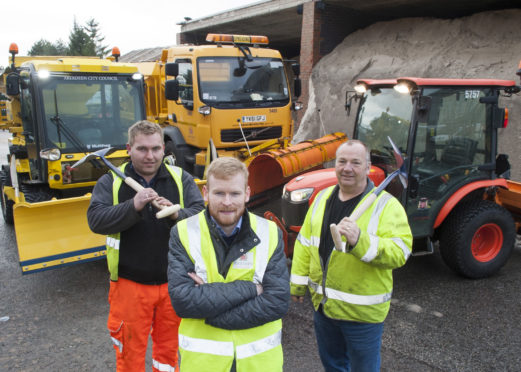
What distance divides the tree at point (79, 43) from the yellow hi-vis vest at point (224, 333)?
4666 cm

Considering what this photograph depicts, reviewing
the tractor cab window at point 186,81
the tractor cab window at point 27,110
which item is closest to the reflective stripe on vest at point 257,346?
the tractor cab window at point 27,110

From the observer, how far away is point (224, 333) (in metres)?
1.91

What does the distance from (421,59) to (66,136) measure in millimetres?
7726

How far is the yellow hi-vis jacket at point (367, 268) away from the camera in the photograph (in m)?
2.31

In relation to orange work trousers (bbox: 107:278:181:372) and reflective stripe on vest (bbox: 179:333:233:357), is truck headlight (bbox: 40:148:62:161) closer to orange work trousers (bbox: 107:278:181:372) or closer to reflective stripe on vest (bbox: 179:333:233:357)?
orange work trousers (bbox: 107:278:181:372)

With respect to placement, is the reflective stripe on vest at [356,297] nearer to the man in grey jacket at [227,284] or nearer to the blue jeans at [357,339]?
the blue jeans at [357,339]

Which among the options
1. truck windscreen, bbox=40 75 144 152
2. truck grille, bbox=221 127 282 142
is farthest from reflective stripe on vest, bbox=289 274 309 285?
truck grille, bbox=221 127 282 142

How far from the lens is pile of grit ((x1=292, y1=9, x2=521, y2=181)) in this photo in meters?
8.30

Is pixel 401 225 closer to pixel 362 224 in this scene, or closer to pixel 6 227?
pixel 362 224

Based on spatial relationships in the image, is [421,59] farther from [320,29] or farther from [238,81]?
[238,81]

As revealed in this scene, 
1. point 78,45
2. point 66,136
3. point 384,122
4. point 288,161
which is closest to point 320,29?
point 288,161

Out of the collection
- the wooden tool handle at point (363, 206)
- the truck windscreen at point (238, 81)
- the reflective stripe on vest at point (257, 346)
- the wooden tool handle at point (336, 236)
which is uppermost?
the truck windscreen at point (238, 81)

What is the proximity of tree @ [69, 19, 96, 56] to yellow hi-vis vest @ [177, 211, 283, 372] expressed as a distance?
46655 mm

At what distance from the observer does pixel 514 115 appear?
302 inches
